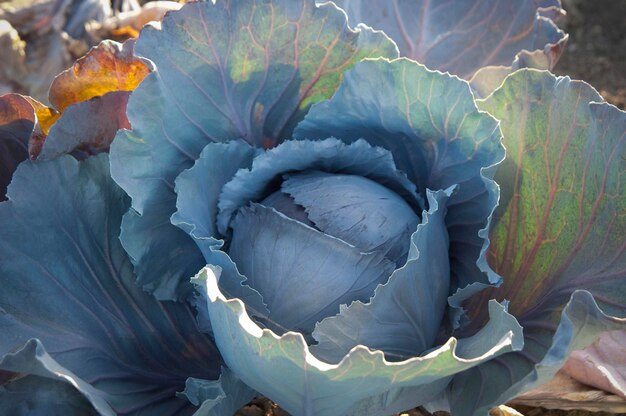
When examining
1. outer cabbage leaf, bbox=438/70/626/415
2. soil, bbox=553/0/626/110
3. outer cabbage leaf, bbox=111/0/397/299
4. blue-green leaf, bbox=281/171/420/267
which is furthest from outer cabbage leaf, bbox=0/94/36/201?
soil, bbox=553/0/626/110

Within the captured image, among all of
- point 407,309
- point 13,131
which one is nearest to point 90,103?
point 13,131

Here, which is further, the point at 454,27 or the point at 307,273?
the point at 454,27

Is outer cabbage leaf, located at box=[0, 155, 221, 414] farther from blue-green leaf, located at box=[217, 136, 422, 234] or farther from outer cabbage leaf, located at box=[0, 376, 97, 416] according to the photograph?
blue-green leaf, located at box=[217, 136, 422, 234]

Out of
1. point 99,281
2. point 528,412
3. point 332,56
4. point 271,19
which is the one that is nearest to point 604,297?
point 528,412

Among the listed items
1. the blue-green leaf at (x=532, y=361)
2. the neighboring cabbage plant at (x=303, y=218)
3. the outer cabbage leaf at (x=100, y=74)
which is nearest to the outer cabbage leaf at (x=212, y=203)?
the neighboring cabbage plant at (x=303, y=218)

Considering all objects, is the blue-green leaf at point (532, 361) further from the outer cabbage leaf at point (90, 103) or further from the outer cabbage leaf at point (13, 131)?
the outer cabbage leaf at point (13, 131)

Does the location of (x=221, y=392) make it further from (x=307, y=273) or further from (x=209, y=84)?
(x=209, y=84)

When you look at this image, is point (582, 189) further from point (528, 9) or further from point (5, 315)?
point (5, 315)
